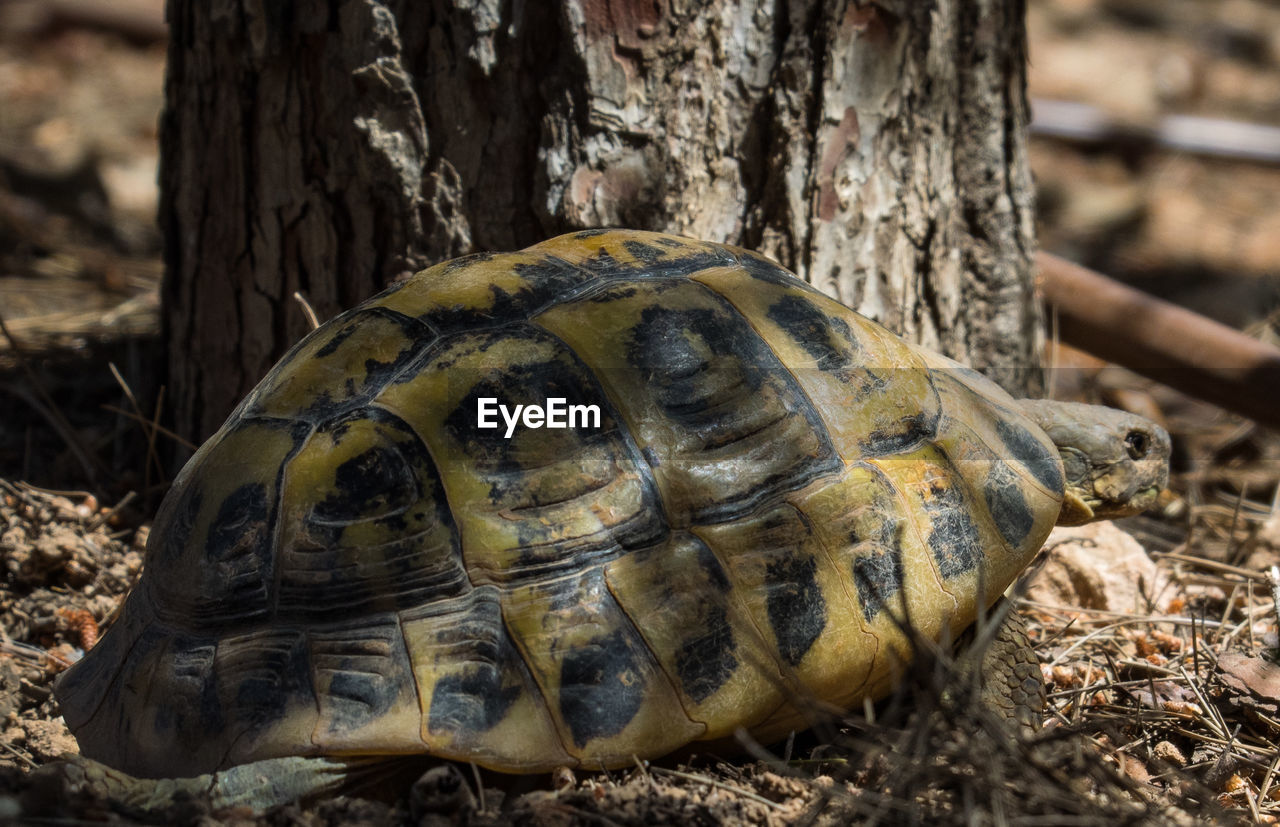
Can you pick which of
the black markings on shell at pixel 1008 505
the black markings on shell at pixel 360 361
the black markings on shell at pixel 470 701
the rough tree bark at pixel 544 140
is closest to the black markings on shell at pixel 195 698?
the black markings on shell at pixel 470 701

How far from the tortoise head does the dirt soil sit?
0.29 meters

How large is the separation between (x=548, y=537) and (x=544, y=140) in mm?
1132

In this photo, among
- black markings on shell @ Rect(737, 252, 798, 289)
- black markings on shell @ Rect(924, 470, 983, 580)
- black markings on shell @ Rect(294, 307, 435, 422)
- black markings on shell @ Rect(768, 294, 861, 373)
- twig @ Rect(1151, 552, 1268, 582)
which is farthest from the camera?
twig @ Rect(1151, 552, 1268, 582)

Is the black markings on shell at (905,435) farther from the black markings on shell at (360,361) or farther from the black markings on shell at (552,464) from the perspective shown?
the black markings on shell at (360,361)

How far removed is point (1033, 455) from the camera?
2.35 m

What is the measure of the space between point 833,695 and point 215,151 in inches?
84.1

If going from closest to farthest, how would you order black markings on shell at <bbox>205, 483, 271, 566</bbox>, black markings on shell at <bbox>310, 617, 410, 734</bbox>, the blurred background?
black markings on shell at <bbox>310, 617, 410, 734</bbox> → black markings on shell at <bbox>205, 483, 271, 566</bbox> → the blurred background

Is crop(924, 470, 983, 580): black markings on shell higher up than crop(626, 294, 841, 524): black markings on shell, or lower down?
lower down

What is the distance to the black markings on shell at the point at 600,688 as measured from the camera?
185 cm

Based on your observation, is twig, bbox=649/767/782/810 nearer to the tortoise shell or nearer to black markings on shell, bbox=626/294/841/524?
the tortoise shell

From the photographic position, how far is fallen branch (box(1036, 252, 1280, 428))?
3186 mm

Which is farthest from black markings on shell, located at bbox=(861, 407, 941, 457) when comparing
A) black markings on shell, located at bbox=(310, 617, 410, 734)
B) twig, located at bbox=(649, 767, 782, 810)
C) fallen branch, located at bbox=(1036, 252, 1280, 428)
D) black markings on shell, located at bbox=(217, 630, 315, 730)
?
fallen branch, located at bbox=(1036, 252, 1280, 428)

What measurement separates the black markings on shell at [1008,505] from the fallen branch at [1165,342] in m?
1.39

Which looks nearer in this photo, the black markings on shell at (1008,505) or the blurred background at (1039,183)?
the black markings on shell at (1008,505)
